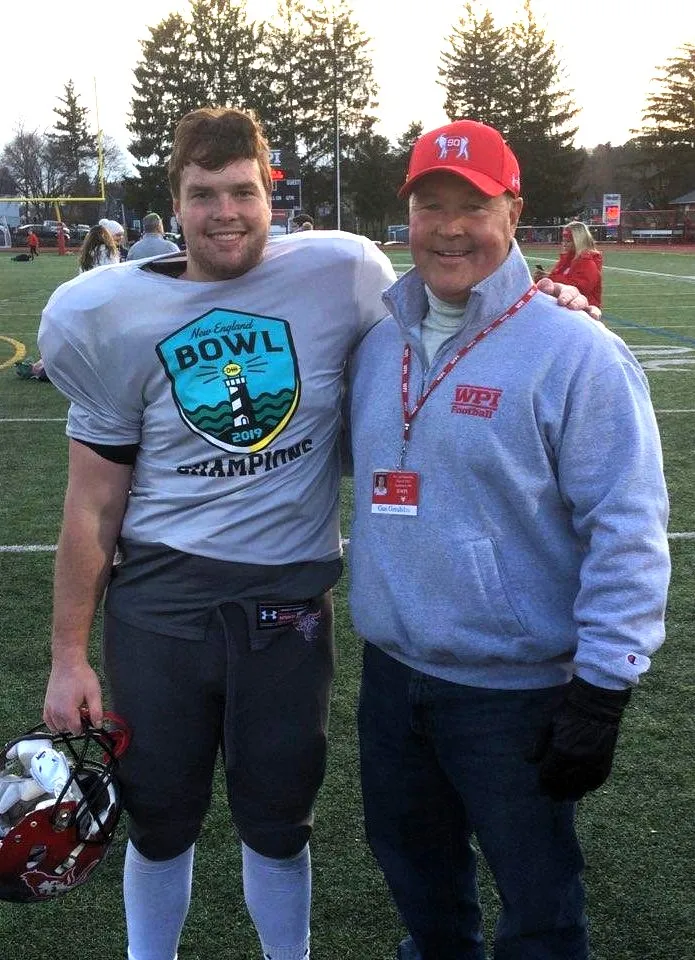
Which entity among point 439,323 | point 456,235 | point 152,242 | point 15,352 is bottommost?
point 15,352

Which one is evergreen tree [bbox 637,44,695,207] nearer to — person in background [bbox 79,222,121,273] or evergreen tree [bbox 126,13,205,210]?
evergreen tree [bbox 126,13,205,210]

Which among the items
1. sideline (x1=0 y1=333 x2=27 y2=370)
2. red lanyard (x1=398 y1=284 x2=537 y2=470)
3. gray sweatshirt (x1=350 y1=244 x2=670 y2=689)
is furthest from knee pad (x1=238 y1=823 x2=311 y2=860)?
sideline (x1=0 y1=333 x2=27 y2=370)

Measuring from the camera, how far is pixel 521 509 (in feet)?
6.50

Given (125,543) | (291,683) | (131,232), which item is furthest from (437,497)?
(131,232)

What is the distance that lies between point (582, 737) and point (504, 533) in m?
0.41

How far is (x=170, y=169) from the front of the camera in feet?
7.36

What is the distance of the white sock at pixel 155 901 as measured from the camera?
94.9 inches

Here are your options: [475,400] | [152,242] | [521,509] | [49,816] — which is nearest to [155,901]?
[49,816]

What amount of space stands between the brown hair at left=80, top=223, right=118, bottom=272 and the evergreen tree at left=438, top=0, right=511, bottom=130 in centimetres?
6457

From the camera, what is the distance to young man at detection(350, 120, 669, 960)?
1.89 metres

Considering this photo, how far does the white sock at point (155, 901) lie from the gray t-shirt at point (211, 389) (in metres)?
0.79

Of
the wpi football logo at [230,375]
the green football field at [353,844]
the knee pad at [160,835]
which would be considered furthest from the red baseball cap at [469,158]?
the knee pad at [160,835]

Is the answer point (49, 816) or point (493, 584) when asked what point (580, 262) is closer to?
point (493, 584)

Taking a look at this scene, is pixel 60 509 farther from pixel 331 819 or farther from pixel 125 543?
pixel 125 543
